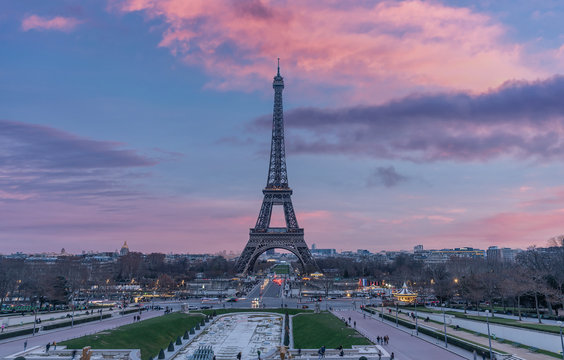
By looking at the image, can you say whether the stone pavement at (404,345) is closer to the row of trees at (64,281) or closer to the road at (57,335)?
the road at (57,335)

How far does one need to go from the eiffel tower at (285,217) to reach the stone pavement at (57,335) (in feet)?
181

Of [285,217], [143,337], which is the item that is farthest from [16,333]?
[285,217]

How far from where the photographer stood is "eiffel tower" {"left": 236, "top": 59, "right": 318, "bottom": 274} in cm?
11856

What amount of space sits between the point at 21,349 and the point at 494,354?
143ft

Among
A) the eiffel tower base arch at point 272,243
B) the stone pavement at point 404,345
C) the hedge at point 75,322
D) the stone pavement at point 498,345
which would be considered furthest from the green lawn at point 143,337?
the eiffel tower base arch at point 272,243

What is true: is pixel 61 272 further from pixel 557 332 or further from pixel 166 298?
pixel 557 332

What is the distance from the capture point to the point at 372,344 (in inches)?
1601

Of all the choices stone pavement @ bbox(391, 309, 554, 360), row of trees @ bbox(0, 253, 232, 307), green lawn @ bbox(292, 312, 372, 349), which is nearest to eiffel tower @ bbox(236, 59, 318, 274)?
row of trees @ bbox(0, 253, 232, 307)

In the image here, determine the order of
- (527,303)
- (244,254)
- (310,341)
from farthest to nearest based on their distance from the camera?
(244,254) → (527,303) → (310,341)

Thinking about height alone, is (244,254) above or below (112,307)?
above

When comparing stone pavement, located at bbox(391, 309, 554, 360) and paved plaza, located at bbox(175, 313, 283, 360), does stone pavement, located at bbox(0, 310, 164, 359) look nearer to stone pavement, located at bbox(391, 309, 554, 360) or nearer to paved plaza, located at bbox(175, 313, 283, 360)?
paved plaza, located at bbox(175, 313, 283, 360)

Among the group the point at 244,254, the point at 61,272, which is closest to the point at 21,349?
the point at 244,254

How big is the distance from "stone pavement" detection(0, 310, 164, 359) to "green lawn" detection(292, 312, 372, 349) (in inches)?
992

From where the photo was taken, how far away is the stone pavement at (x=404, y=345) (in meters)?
37.1
